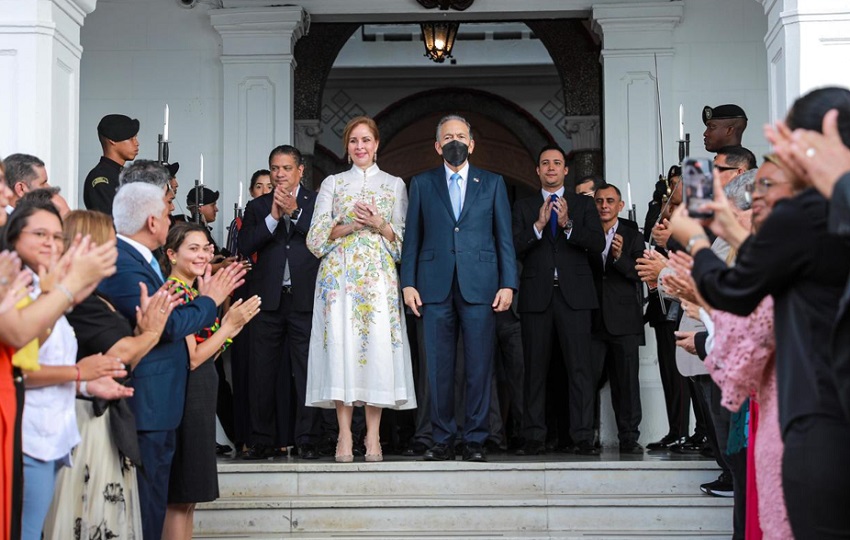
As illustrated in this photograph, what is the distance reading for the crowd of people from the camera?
3113mm

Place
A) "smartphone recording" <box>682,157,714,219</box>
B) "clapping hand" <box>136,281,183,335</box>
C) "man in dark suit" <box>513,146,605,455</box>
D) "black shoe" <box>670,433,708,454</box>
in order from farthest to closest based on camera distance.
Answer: "black shoe" <box>670,433,708,454</box> → "man in dark suit" <box>513,146,605,455</box> → "clapping hand" <box>136,281,183,335</box> → "smartphone recording" <box>682,157,714,219</box>

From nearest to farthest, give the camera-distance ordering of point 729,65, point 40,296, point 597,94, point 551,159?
point 40,296, point 551,159, point 729,65, point 597,94

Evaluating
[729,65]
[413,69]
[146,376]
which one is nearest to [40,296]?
[146,376]

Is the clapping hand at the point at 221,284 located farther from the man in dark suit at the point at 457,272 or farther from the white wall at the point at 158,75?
the white wall at the point at 158,75

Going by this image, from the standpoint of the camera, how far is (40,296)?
353 centimetres

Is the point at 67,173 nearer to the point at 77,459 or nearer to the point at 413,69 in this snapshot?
the point at 77,459

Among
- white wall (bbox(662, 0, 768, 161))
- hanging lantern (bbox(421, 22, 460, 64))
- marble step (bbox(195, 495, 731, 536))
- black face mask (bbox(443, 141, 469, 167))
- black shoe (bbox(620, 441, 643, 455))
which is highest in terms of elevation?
hanging lantern (bbox(421, 22, 460, 64))

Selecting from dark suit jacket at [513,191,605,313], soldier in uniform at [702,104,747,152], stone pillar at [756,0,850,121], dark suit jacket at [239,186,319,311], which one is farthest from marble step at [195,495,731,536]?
soldier in uniform at [702,104,747,152]

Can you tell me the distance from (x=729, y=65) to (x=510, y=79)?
7.33m

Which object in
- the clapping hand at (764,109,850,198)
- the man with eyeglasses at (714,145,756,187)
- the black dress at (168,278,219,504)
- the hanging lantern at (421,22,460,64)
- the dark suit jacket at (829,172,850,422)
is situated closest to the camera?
the dark suit jacket at (829,172,850,422)

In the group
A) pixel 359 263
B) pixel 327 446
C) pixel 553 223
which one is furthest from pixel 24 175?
pixel 553 223

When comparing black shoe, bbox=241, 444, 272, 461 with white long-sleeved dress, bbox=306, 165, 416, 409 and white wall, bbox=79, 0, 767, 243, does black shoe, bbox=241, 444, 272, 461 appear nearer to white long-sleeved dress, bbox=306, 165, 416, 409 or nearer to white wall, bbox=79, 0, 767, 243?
white long-sleeved dress, bbox=306, 165, 416, 409

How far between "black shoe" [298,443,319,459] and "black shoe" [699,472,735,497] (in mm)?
2115

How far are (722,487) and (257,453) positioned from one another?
2.55m
